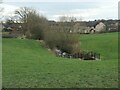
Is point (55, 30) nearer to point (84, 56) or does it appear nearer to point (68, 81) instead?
point (84, 56)

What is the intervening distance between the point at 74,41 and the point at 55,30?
3627 mm

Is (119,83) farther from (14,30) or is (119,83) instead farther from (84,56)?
(14,30)

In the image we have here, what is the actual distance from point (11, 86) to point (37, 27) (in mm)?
46802

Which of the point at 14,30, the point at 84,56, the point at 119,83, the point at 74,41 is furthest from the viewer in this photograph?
the point at 14,30

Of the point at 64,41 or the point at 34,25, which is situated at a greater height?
the point at 34,25

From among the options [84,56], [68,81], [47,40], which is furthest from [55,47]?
[68,81]

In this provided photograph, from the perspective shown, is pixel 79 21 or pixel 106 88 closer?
pixel 106 88

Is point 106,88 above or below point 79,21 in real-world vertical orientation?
below

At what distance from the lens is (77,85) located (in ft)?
31.8

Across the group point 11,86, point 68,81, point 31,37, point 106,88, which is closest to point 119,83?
point 106,88

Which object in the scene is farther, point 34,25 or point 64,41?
point 34,25

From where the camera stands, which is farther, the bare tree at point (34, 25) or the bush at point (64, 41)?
the bare tree at point (34, 25)

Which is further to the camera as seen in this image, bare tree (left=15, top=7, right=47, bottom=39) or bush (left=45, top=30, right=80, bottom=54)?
bare tree (left=15, top=7, right=47, bottom=39)

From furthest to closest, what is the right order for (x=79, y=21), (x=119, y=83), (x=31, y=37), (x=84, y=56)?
(x=31, y=37) < (x=79, y=21) < (x=84, y=56) < (x=119, y=83)
